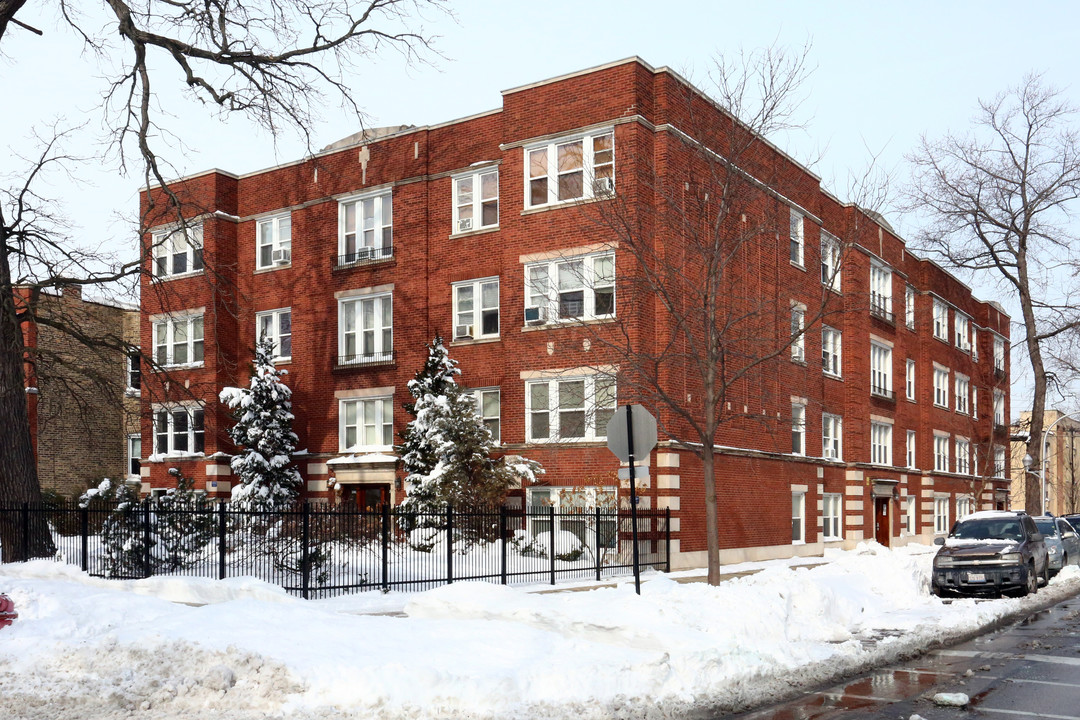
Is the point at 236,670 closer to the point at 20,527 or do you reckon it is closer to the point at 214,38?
the point at 20,527

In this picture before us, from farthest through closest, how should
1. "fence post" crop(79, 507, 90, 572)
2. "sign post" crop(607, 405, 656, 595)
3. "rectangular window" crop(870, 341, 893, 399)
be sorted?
"rectangular window" crop(870, 341, 893, 399), "fence post" crop(79, 507, 90, 572), "sign post" crop(607, 405, 656, 595)

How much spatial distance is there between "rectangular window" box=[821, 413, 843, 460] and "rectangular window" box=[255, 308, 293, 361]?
19.3 m

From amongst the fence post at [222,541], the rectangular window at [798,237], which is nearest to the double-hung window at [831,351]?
the rectangular window at [798,237]

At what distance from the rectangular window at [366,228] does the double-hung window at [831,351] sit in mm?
16140

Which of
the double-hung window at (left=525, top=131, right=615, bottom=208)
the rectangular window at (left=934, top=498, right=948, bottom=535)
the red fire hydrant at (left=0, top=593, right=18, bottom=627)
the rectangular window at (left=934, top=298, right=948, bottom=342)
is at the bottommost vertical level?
the rectangular window at (left=934, top=498, right=948, bottom=535)

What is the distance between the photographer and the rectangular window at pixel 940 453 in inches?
1941

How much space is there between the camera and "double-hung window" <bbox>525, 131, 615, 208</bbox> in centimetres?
2794

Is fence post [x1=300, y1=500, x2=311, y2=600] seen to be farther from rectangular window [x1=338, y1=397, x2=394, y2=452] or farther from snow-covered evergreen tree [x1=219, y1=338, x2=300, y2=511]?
rectangular window [x1=338, y1=397, x2=394, y2=452]

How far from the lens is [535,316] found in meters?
29.2

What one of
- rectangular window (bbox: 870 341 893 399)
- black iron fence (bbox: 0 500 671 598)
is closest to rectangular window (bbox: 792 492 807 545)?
rectangular window (bbox: 870 341 893 399)

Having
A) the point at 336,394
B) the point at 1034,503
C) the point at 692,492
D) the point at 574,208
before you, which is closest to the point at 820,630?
the point at 692,492

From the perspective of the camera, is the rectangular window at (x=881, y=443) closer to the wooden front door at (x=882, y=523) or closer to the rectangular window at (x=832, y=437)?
the wooden front door at (x=882, y=523)

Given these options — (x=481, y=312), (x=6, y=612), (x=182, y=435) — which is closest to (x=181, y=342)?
(x=182, y=435)

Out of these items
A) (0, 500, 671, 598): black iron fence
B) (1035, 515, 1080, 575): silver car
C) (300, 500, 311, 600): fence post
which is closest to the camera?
(300, 500, 311, 600): fence post
